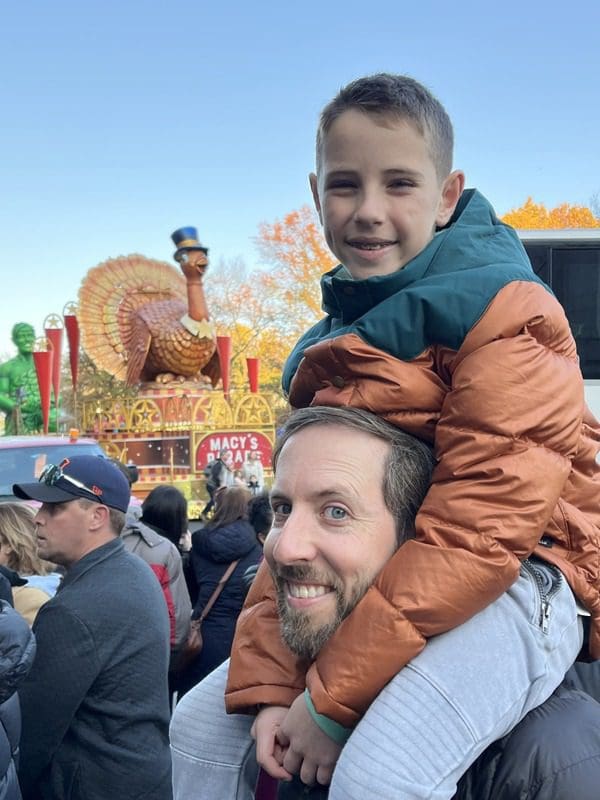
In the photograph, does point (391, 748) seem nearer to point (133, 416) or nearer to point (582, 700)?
point (582, 700)

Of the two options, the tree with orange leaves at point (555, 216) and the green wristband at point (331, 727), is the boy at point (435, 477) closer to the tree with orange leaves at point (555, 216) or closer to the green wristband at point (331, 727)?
the green wristband at point (331, 727)

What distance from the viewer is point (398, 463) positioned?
143 centimetres

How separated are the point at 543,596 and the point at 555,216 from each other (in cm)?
3891

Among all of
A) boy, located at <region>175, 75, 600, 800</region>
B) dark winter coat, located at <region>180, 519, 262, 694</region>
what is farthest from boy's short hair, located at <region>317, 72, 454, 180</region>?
dark winter coat, located at <region>180, 519, 262, 694</region>

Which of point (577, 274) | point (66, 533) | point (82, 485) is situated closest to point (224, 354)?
point (577, 274)

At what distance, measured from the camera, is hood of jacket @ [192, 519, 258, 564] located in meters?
5.49

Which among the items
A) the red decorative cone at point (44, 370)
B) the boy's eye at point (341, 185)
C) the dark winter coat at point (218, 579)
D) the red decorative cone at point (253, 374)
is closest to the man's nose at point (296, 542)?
the boy's eye at point (341, 185)

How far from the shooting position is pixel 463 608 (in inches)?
49.9

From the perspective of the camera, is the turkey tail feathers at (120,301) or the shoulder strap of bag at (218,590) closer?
the shoulder strap of bag at (218,590)

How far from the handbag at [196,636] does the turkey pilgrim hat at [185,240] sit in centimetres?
2044

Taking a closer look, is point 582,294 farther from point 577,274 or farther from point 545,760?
point 545,760

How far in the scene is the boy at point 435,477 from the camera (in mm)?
1247

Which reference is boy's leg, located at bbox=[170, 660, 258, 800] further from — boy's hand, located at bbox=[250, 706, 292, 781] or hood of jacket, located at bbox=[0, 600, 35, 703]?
hood of jacket, located at bbox=[0, 600, 35, 703]

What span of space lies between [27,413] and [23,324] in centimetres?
282
